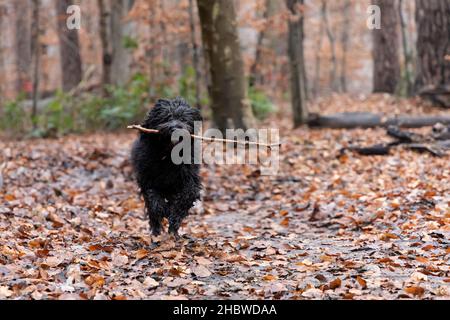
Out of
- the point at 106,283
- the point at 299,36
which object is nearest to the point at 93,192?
the point at 106,283

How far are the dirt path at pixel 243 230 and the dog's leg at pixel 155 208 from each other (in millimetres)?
151

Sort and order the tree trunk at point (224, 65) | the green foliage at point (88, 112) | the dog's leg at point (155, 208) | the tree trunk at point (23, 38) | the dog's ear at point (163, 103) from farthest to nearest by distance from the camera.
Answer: the tree trunk at point (23, 38)
the green foliage at point (88, 112)
the tree trunk at point (224, 65)
the dog's leg at point (155, 208)
the dog's ear at point (163, 103)

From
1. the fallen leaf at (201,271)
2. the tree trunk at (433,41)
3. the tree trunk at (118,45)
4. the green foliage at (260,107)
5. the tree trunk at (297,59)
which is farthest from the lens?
the tree trunk at (118,45)

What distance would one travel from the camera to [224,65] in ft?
39.3

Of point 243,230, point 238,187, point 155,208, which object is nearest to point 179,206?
point 155,208

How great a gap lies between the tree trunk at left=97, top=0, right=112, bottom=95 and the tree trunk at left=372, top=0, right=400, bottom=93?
783cm

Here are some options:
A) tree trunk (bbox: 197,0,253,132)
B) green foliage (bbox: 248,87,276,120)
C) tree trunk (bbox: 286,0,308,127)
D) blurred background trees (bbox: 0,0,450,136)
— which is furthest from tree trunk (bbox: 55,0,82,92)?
tree trunk (bbox: 197,0,253,132)

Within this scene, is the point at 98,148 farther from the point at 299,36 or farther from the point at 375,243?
the point at 375,243

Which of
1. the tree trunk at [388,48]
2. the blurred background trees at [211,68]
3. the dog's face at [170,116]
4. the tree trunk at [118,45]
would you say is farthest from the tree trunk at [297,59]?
the dog's face at [170,116]

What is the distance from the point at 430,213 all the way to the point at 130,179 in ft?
17.4

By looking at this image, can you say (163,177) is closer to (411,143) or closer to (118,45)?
(411,143)

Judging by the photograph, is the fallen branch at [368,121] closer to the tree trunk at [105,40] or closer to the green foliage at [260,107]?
the green foliage at [260,107]

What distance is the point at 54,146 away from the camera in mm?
12992

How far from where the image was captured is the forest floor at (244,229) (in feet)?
16.0
